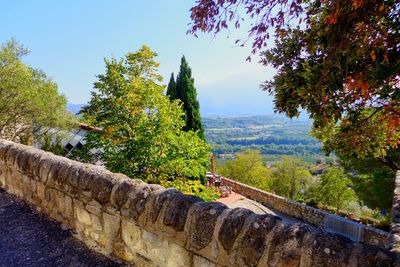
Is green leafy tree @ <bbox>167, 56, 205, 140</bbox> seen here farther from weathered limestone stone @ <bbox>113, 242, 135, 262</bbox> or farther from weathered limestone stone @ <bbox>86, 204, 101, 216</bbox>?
weathered limestone stone @ <bbox>113, 242, 135, 262</bbox>

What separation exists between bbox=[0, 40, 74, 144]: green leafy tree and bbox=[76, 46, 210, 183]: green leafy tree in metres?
2.20

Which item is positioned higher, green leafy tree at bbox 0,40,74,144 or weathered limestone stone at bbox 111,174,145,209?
green leafy tree at bbox 0,40,74,144

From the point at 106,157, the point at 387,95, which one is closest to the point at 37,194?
the point at 387,95

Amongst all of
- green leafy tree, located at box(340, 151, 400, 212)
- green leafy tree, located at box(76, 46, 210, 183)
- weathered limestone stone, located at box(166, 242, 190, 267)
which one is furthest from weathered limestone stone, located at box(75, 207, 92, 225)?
green leafy tree, located at box(340, 151, 400, 212)

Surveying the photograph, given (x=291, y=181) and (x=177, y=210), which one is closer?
(x=177, y=210)

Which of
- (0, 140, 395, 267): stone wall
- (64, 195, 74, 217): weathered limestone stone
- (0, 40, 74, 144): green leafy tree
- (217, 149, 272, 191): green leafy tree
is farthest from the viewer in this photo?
(217, 149, 272, 191): green leafy tree

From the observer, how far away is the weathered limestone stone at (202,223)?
6.50 ft

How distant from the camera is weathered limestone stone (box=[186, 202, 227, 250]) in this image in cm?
198

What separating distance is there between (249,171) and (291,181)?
14.3 ft

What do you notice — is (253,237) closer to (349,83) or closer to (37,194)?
(349,83)

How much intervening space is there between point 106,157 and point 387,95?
8021 mm

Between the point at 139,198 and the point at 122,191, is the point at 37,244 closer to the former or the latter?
the point at 122,191

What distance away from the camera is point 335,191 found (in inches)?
907

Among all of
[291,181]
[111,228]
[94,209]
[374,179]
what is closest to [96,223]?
[94,209]
